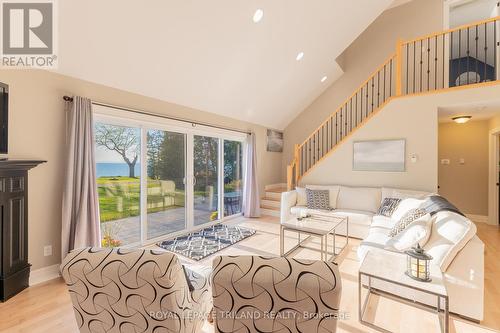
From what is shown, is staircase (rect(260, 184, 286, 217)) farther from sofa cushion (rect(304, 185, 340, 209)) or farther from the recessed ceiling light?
the recessed ceiling light

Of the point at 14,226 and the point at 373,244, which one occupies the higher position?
the point at 14,226

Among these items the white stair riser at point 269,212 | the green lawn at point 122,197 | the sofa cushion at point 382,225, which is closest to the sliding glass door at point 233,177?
the white stair riser at point 269,212

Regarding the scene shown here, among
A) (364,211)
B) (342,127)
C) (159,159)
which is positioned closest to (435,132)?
(364,211)

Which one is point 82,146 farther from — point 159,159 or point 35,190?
point 159,159

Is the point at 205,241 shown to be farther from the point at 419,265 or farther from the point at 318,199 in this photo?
the point at 419,265

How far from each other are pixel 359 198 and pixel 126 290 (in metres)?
4.29

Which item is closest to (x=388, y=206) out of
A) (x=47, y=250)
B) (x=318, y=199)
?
(x=318, y=199)

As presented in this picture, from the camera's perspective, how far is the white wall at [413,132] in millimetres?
3794

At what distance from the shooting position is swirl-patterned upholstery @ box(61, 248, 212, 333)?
1109mm

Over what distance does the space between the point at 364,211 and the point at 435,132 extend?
186cm

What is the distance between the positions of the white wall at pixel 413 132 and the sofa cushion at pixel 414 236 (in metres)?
2.13

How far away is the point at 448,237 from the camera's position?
2041 millimetres

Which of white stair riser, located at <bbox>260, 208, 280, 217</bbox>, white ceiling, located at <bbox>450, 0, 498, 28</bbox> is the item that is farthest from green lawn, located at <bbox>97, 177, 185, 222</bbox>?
white ceiling, located at <bbox>450, 0, 498, 28</bbox>

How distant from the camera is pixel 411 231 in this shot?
2.32 m
